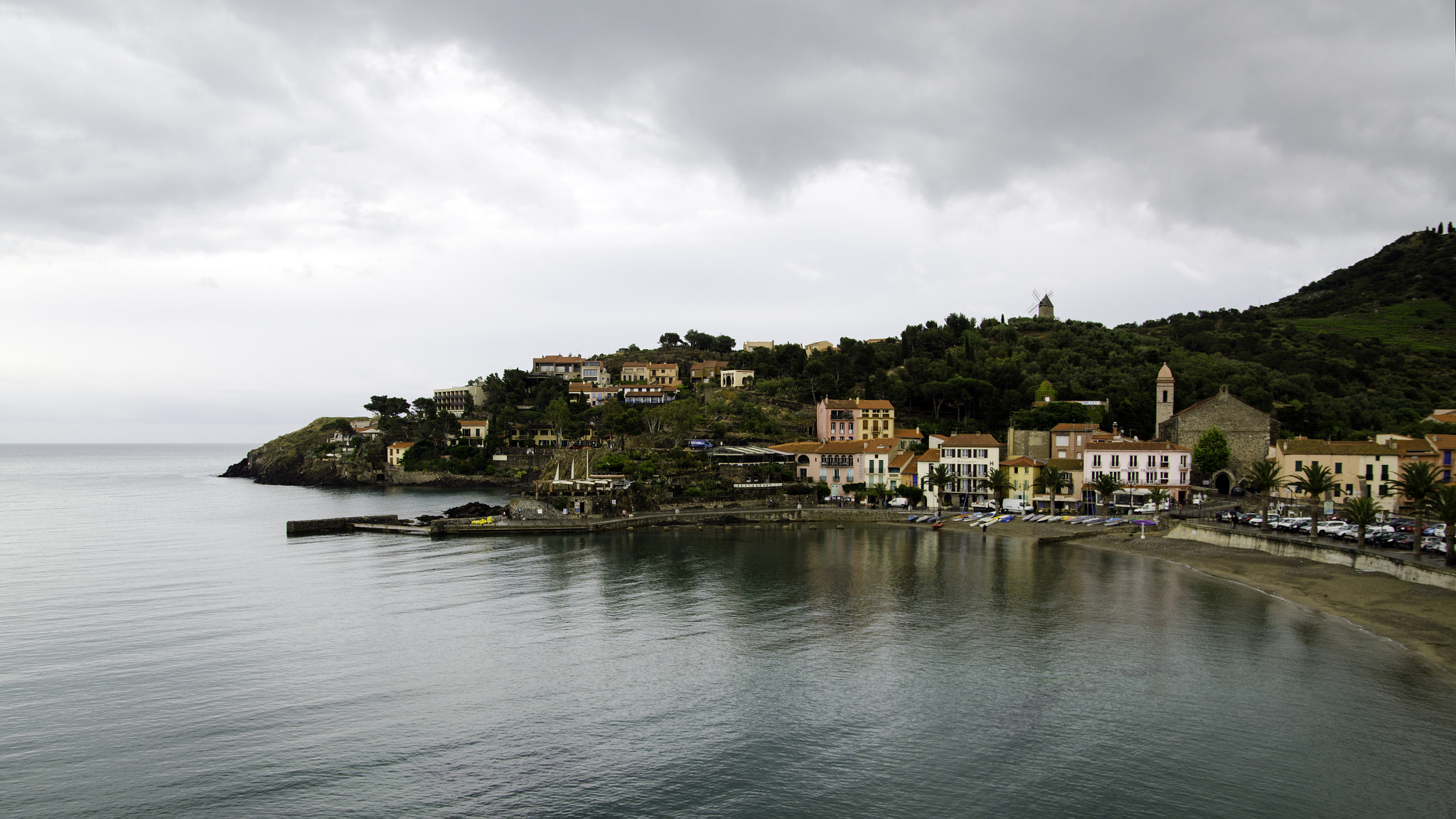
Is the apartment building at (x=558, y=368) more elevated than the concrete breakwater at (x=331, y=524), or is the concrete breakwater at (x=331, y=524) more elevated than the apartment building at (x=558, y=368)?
the apartment building at (x=558, y=368)

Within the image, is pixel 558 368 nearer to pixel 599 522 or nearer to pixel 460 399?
pixel 460 399

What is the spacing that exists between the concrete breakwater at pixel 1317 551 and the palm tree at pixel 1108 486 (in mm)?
8066

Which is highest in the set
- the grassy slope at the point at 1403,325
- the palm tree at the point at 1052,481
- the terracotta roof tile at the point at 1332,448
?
the grassy slope at the point at 1403,325

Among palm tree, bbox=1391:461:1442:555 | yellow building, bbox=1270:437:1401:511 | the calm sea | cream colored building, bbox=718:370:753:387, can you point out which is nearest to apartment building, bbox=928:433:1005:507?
yellow building, bbox=1270:437:1401:511

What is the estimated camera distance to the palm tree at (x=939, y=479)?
67.6m

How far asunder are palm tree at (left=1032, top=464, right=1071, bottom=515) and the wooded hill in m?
12.1

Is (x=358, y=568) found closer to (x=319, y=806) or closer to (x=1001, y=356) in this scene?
(x=319, y=806)

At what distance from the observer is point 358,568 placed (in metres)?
45.4

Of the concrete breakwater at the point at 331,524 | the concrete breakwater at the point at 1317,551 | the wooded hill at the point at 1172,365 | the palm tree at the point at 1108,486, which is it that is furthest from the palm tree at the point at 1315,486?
the concrete breakwater at the point at 331,524

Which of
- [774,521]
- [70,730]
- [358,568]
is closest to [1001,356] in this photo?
[774,521]

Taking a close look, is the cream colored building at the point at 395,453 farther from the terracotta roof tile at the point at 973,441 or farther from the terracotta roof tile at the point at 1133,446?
the terracotta roof tile at the point at 1133,446

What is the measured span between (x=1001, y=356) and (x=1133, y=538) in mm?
56516

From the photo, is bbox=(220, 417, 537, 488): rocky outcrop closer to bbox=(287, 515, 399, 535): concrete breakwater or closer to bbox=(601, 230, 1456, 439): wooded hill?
bbox=(287, 515, 399, 535): concrete breakwater

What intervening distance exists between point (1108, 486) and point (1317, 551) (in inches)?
801
